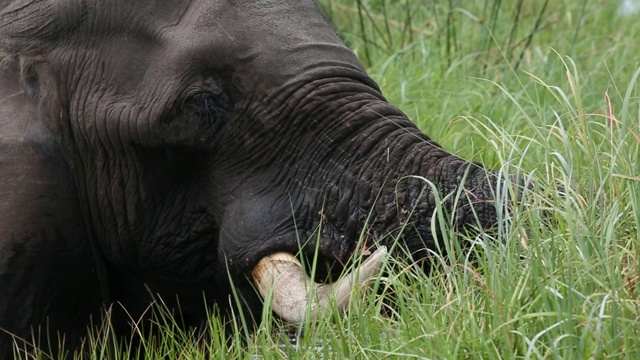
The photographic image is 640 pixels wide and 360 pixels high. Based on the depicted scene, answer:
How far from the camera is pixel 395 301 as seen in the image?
427cm

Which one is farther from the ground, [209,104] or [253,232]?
[209,104]

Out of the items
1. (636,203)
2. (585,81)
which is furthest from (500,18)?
(636,203)

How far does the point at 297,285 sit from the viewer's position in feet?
14.4

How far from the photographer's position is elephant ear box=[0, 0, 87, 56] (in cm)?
471

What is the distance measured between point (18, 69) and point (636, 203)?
1.89m

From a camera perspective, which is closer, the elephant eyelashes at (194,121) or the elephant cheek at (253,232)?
the elephant cheek at (253,232)

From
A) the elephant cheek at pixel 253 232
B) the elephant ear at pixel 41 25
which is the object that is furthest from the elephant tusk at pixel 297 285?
the elephant ear at pixel 41 25

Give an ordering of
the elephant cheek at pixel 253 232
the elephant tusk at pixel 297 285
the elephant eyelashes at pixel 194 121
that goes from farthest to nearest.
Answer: the elephant eyelashes at pixel 194 121 < the elephant cheek at pixel 253 232 < the elephant tusk at pixel 297 285

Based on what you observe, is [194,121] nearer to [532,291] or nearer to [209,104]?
[209,104]

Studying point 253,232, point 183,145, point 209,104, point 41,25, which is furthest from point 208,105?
point 41,25

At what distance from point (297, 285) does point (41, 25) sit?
1117 millimetres

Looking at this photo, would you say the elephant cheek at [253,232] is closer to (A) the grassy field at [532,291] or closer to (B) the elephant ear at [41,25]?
(A) the grassy field at [532,291]

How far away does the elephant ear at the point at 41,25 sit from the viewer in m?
4.71

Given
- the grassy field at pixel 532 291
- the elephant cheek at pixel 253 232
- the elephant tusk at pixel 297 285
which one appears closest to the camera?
the grassy field at pixel 532 291
